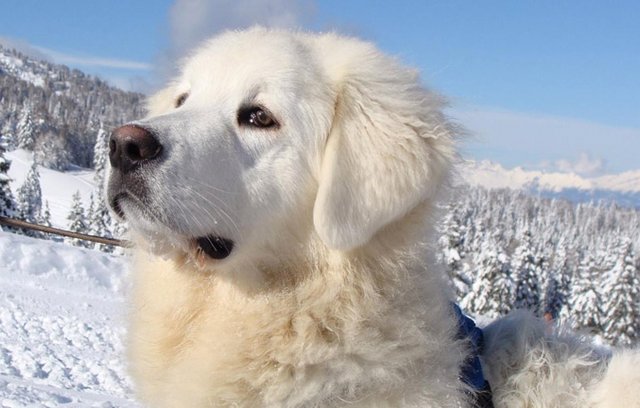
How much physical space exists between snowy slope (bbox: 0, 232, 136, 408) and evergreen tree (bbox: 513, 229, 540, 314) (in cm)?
3417

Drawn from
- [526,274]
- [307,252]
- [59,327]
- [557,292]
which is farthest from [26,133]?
[307,252]

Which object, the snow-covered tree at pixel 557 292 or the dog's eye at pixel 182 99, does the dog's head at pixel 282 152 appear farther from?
the snow-covered tree at pixel 557 292

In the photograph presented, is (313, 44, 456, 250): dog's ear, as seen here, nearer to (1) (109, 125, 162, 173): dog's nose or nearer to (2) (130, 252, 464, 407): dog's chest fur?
(2) (130, 252, 464, 407): dog's chest fur

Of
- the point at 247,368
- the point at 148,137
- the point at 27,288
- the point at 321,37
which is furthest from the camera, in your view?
the point at 27,288

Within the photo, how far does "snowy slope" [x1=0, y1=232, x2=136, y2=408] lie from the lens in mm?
7141

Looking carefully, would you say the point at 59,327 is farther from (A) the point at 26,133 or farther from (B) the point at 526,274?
(A) the point at 26,133

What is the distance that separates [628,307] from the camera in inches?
1590

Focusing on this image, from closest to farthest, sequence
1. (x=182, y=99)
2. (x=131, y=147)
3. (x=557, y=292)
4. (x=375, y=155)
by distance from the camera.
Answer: (x=131, y=147) → (x=375, y=155) → (x=182, y=99) → (x=557, y=292)

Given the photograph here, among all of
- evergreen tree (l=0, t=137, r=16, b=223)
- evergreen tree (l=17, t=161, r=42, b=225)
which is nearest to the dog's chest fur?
evergreen tree (l=0, t=137, r=16, b=223)

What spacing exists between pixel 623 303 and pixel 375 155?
139 ft

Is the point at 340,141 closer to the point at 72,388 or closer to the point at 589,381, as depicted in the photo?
the point at 589,381

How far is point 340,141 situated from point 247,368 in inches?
48.4

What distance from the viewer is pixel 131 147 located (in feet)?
9.14

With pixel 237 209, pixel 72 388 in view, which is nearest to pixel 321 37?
pixel 237 209
